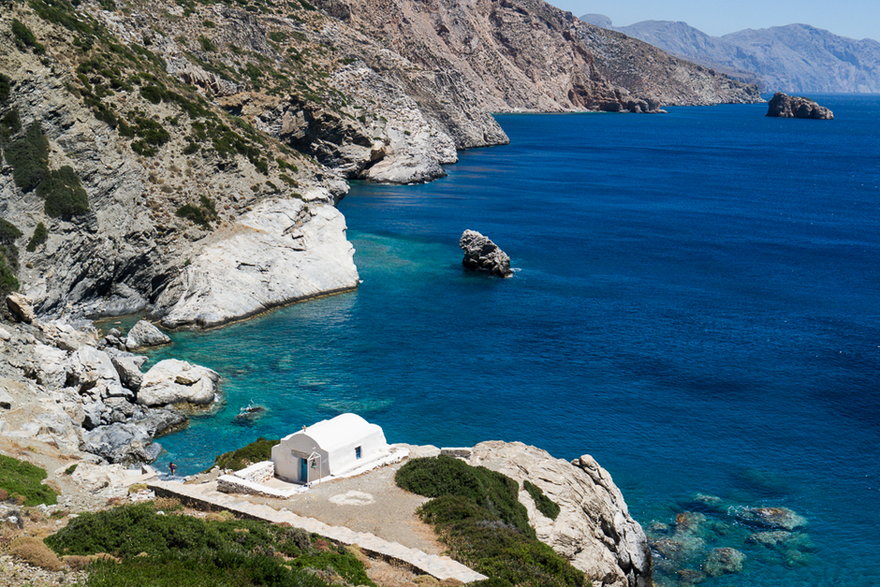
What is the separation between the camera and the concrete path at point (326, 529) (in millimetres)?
25438

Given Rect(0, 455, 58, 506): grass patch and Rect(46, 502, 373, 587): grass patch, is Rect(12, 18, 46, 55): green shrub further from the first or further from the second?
Rect(46, 502, 373, 587): grass patch

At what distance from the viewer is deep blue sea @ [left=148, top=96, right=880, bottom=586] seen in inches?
1747

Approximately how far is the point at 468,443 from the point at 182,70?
7352 cm

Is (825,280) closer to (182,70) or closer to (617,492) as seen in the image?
(617,492)

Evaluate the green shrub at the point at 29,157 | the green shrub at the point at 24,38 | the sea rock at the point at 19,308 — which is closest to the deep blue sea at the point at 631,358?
the sea rock at the point at 19,308

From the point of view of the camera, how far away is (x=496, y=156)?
173625 millimetres

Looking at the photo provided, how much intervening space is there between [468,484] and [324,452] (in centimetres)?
631

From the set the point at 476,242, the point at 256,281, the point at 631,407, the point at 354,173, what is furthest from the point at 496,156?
the point at 631,407

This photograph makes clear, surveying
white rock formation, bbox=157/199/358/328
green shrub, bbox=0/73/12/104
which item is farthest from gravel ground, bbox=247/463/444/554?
green shrub, bbox=0/73/12/104

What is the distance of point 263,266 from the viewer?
70.9 m

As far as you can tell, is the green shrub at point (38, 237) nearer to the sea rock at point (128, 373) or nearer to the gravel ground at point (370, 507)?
the sea rock at point (128, 373)

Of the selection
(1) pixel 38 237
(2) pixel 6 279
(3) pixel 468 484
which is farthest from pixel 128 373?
(3) pixel 468 484

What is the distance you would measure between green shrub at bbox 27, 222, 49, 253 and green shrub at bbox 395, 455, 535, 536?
39.0m

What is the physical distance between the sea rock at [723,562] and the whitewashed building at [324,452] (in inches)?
571
